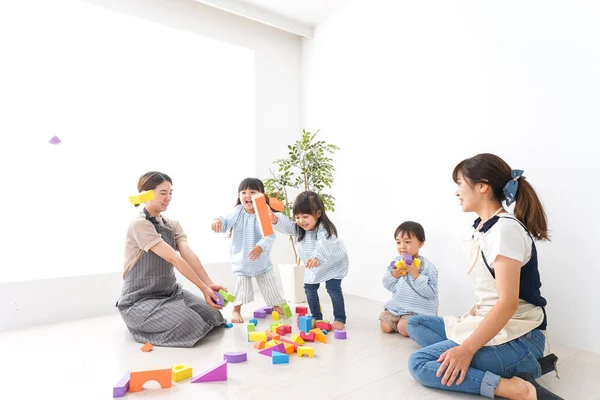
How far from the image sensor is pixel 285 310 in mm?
2699

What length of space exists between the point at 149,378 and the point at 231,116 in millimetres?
2512

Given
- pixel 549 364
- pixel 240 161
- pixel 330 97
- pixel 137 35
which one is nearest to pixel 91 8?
pixel 137 35

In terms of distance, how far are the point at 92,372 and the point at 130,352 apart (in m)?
0.26

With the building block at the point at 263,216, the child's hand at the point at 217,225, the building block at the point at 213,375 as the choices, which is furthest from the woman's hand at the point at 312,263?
the building block at the point at 213,375

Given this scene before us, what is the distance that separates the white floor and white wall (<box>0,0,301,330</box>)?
0.22m

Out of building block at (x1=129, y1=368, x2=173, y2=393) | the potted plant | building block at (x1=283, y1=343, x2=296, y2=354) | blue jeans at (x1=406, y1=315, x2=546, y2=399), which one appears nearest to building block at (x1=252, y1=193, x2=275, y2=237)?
building block at (x1=283, y1=343, x2=296, y2=354)

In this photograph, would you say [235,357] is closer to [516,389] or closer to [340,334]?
[340,334]

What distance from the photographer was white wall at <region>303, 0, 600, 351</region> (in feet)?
6.55

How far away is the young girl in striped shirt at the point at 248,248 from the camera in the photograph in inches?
106

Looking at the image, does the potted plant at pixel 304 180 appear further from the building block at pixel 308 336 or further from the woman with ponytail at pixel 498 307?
the woman with ponytail at pixel 498 307

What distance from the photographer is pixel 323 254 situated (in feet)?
7.84

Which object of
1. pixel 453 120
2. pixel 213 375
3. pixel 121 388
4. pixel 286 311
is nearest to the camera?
pixel 121 388

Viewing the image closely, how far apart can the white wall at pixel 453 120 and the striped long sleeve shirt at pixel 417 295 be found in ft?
0.95

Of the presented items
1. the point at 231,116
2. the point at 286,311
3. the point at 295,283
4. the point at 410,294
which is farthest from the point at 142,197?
the point at 231,116
